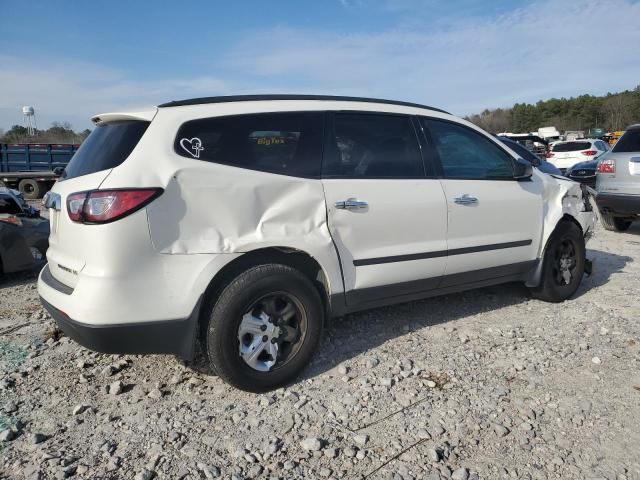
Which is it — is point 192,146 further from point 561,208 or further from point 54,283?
point 561,208

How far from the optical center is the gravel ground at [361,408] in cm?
239

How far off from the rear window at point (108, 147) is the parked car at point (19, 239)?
8.45 ft

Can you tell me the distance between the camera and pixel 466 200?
3826 millimetres

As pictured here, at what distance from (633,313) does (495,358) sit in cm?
177

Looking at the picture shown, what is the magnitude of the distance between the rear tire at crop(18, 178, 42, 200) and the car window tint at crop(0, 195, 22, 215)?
36.7ft

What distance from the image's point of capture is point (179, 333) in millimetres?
2764

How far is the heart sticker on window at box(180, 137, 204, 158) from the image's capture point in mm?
2803

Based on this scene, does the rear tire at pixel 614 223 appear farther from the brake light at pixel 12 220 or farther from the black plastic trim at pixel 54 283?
the brake light at pixel 12 220

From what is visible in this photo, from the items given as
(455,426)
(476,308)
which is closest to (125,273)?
(455,426)

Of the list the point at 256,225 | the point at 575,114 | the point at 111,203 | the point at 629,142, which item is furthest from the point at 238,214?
the point at 575,114

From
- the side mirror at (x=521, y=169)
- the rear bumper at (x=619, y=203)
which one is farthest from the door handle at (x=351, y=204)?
the rear bumper at (x=619, y=203)

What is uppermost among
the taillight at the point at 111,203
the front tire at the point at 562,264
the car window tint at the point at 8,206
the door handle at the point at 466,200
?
the taillight at the point at 111,203

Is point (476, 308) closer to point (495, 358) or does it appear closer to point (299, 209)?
point (495, 358)

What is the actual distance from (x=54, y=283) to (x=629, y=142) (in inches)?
313
